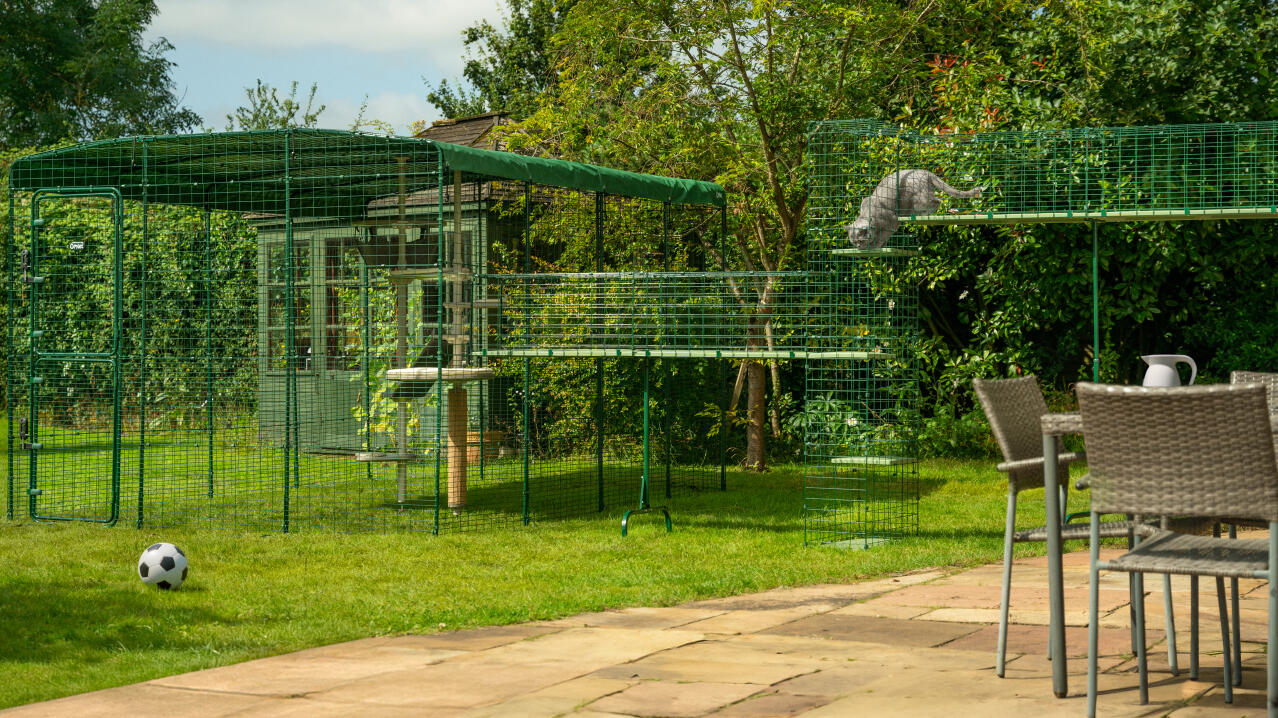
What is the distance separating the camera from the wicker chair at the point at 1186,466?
380cm

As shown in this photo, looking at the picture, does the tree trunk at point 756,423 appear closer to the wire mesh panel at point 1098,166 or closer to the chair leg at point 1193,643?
the wire mesh panel at point 1098,166

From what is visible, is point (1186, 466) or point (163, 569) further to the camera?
point (163, 569)

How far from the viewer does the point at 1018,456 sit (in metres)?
5.24

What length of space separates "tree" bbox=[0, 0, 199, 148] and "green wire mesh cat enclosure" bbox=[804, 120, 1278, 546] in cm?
2388

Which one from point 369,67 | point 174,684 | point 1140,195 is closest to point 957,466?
point 1140,195

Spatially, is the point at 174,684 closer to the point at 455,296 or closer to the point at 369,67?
the point at 455,296

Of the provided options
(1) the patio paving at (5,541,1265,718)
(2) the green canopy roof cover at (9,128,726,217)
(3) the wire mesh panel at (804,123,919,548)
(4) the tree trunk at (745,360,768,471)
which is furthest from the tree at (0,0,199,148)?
(1) the patio paving at (5,541,1265,718)

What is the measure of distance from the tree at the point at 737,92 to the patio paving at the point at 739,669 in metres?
5.92

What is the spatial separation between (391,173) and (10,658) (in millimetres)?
5295

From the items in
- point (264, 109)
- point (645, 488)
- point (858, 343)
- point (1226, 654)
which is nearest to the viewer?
point (1226, 654)

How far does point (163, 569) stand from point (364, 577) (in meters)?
1.11

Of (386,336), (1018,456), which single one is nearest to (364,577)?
(1018,456)

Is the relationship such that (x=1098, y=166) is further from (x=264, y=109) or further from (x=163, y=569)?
(x=264, y=109)

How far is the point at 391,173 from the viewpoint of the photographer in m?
10.0
